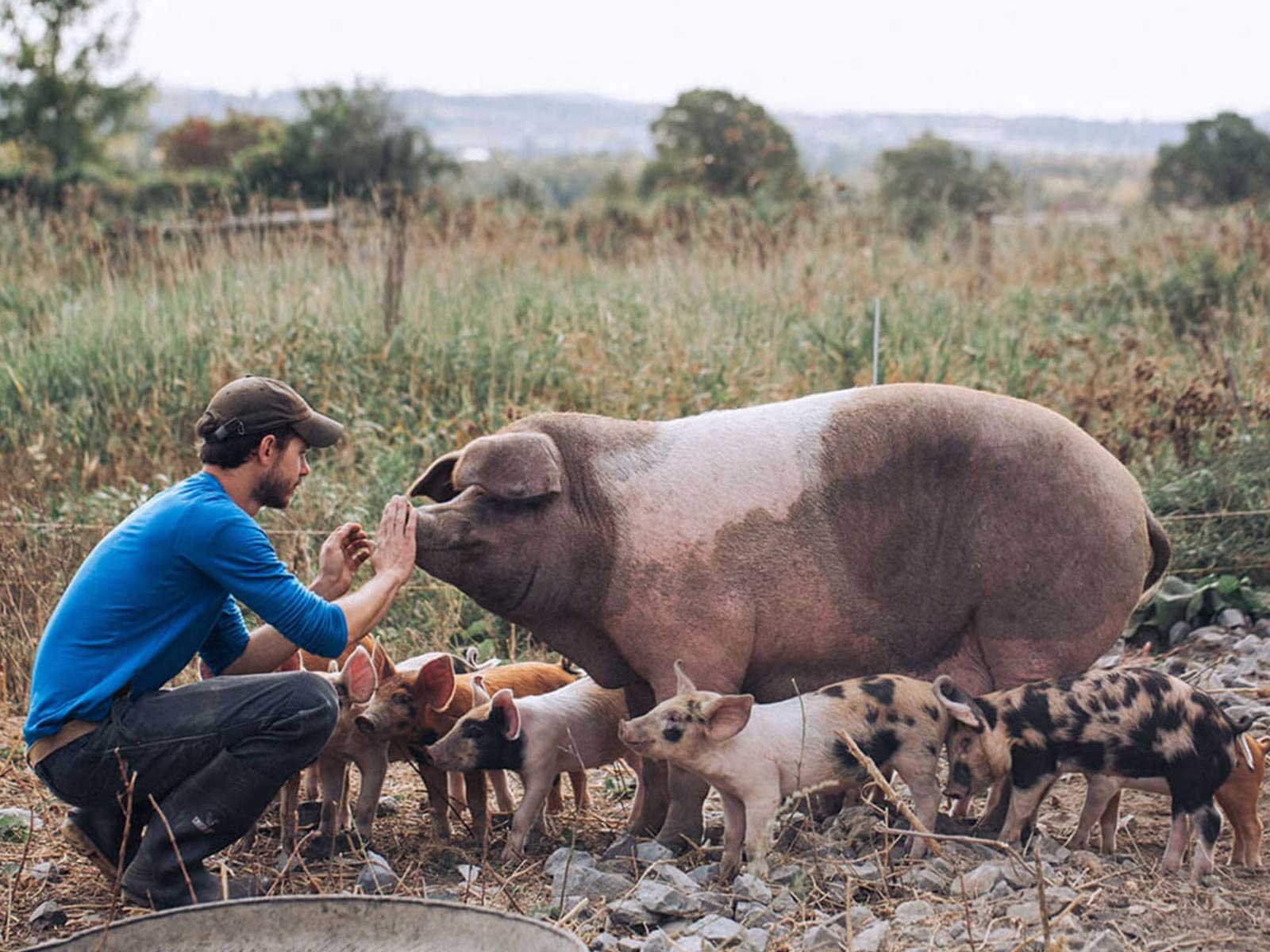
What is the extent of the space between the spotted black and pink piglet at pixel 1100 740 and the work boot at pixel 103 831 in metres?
2.41

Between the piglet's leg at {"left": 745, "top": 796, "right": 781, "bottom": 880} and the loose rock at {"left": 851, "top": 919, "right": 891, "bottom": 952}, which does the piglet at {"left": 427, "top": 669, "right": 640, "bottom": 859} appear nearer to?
the piglet's leg at {"left": 745, "top": 796, "right": 781, "bottom": 880}

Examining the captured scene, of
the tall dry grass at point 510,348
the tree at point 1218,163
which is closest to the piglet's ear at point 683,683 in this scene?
the tall dry grass at point 510,348

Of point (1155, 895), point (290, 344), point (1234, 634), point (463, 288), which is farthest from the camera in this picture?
point (463, 288)

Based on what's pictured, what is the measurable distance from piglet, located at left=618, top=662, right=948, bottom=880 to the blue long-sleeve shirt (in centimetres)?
105

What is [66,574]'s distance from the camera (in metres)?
7.37

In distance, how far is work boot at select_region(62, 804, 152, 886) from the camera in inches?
182

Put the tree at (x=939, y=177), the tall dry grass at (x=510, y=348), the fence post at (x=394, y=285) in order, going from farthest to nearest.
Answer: the tree at (x=939, y=177)
the fence post at (x=394, y=285)
the tall dry grass at (x=510, y=348)

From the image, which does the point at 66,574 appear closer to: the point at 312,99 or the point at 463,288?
the point at 463,288

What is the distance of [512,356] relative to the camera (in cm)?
1004

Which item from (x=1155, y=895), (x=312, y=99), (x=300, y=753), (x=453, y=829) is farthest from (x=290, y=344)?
(x=312, y=99)

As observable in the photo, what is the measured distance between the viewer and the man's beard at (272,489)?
15.2 feet

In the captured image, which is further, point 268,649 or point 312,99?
point 312,99

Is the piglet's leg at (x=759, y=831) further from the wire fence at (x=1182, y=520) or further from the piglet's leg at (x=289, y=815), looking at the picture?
the wire fence at (x=1182, y=520)

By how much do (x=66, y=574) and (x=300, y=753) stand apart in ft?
10.7
